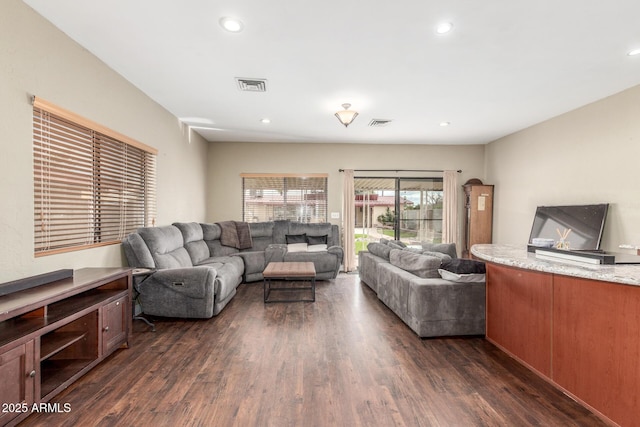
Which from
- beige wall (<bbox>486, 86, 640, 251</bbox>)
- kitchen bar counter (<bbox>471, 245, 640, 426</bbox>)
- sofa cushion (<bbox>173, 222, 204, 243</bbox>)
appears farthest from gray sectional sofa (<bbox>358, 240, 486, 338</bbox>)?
sofa cushion (<bbox>173, 222, 204, 243</bbox>)

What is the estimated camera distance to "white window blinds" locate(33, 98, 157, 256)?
7.77ft

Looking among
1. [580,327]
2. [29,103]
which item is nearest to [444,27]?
[580,327]

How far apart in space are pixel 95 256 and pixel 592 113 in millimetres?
6354

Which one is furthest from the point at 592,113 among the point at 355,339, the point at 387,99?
the point at 355,339

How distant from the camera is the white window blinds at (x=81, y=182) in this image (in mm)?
2369

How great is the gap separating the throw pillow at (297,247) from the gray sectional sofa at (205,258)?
2.1 inches

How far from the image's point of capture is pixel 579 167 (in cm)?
431

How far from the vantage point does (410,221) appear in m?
6.80

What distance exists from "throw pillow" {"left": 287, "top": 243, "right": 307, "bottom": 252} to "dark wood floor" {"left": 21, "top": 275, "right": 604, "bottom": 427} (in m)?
2.28

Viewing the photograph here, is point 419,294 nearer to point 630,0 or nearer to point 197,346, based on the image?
point 197,346

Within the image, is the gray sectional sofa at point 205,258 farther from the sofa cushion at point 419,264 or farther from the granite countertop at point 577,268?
the granite countertop at point 577,268

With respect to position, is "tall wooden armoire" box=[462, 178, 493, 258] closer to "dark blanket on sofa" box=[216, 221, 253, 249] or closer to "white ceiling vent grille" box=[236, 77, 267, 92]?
"dark blanket on sofa" box=[216, 221, 253, 249]

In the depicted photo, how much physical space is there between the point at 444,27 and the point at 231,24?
5.63 feet

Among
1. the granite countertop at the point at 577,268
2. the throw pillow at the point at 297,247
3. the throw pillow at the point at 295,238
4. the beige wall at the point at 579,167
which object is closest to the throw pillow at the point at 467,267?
the granite countertop at the point at 577,268
